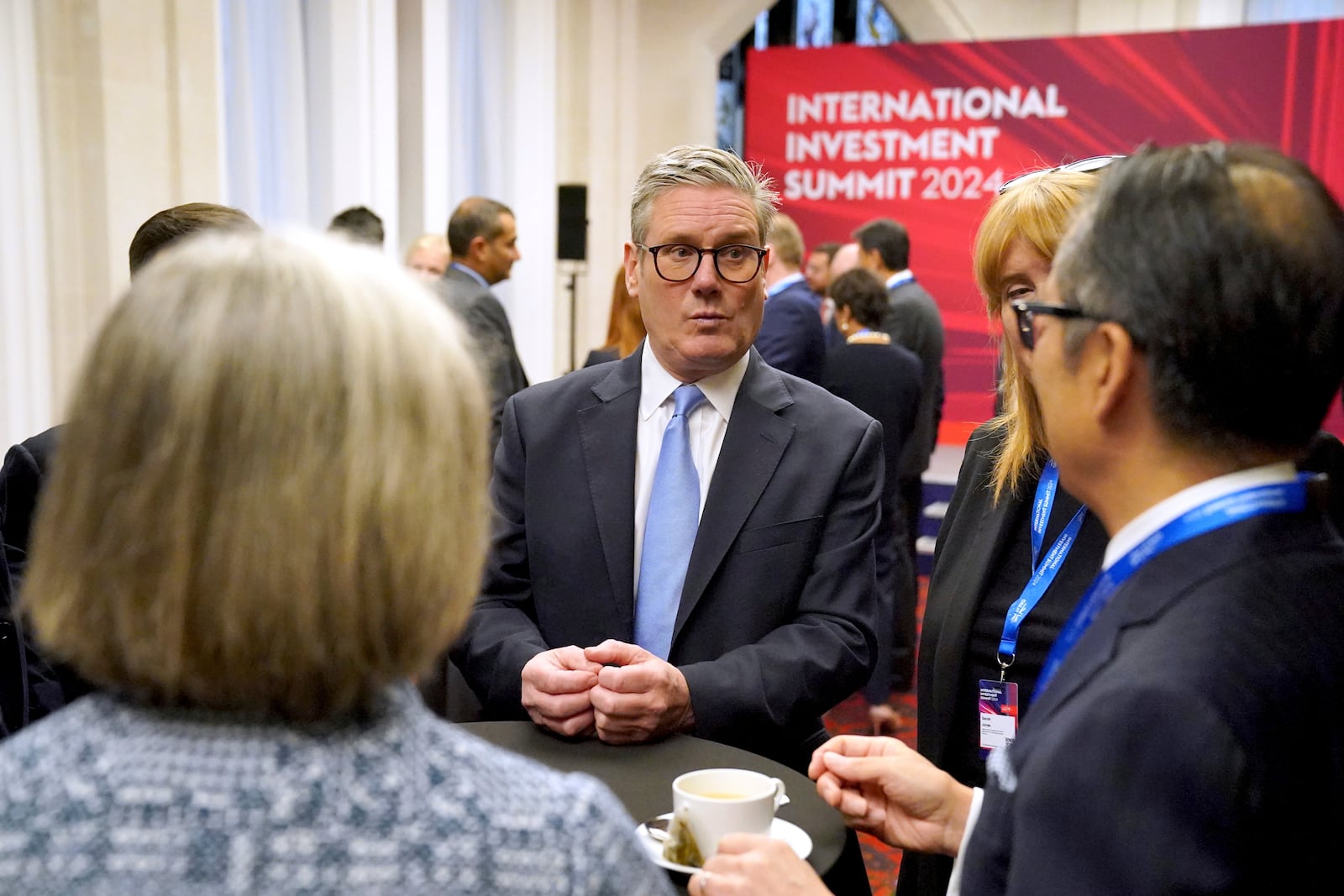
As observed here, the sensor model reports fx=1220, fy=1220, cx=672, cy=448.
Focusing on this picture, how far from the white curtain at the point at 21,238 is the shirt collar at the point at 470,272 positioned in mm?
1699

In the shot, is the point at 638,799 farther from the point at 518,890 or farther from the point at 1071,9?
the point at 1071,9

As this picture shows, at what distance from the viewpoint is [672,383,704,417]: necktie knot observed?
207 cm

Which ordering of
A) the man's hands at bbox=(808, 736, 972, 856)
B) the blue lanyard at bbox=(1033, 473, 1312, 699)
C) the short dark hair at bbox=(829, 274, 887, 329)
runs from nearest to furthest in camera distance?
the blue lanyard at bbox=(1033, 473, 1312, 699), the man's hands at bbox=(808, 736, 972, 856), the short dark hair at bbox=(829, 274, 887, 329)

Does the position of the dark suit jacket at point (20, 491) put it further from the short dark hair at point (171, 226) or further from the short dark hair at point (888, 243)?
the short dark hair at point (888, 243)

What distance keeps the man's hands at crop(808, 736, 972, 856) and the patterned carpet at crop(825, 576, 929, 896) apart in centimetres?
196

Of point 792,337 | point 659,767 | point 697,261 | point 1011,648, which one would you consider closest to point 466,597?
point 659,767

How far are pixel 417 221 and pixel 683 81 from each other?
9.73 ft

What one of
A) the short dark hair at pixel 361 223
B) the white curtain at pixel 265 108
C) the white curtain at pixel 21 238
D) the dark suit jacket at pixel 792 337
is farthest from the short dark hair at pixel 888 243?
the white curtain at pixel 21 238

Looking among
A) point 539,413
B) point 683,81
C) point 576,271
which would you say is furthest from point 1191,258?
point 683,81

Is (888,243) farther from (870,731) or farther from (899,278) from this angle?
(870,731)

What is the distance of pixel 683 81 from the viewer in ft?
30.3

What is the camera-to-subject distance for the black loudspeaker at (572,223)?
25.8 feet

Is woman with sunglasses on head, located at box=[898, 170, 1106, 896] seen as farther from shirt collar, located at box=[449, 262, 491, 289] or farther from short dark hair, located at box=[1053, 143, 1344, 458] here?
shirt collar, located at box=[449, 262, 491, 289]

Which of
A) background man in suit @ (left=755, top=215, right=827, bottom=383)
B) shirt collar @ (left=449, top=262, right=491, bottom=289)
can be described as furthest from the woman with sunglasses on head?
shirt collar @ (left=449, top=262, right=491, bottom=289)
